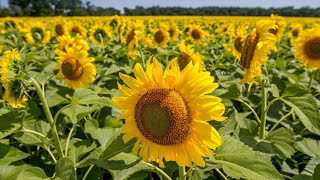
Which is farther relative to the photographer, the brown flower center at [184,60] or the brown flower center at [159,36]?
the brown flower center at [159,36]

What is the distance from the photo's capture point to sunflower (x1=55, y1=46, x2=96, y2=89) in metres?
3.65

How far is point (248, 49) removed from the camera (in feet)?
8.86

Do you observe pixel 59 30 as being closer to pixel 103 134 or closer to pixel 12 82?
pixel 12 82

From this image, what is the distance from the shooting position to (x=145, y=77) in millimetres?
1736

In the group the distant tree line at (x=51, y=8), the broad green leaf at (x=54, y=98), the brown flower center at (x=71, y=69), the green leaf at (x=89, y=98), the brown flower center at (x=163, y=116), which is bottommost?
the distant tree line at (x=51, y=8)

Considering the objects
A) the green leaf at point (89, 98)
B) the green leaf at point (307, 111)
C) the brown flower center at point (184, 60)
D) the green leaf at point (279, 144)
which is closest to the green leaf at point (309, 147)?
the green leaf at point (279, 144)

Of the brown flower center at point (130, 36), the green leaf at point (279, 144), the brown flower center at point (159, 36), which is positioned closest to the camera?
the green leaf at point (279, 144)

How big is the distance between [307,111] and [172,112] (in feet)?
3.94

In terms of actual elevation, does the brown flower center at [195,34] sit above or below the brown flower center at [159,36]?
below

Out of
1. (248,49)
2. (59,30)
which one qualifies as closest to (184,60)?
(248,49)

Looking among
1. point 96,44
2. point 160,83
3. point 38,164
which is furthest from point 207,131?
point 96,44

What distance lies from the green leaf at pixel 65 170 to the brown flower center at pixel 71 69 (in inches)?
68.1

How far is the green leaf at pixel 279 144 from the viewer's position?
2479 millimetres

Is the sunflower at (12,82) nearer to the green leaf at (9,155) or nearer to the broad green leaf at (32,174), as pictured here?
the green leaf at (9,155)
